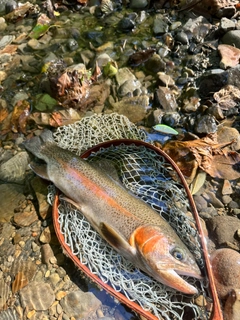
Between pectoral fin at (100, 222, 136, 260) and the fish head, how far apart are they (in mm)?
78

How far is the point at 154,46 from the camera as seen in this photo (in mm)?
5938

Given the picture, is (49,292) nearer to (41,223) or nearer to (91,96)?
(41,223)

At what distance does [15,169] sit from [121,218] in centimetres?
183

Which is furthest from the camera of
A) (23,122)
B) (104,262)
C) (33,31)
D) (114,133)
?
(33,31)

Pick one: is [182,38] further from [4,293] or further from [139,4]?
[4,293]

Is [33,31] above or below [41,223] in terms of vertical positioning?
above

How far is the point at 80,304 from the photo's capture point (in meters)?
3.25

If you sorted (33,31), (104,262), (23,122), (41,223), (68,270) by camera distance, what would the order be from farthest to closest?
(33,31) → (23,122) → (41,223) → (68,270) → (104,262)

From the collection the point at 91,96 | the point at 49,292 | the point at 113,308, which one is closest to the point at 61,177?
the point at 49,292

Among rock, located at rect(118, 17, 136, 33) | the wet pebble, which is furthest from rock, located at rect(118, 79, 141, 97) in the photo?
the wet pebble

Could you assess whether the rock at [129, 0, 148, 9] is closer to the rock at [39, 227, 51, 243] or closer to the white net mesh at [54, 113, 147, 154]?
the white net mesh at [54, 113, 147, 154]

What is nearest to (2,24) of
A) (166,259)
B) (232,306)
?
(166,259)

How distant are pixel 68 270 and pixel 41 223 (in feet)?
2.25

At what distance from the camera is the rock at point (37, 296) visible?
3.27 meters
